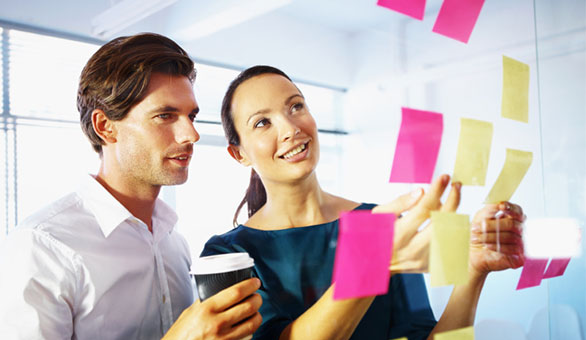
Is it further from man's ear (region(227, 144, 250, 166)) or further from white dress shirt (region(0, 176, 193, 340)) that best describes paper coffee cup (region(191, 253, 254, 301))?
white dress shirt (region(0, 176, 193, 340))

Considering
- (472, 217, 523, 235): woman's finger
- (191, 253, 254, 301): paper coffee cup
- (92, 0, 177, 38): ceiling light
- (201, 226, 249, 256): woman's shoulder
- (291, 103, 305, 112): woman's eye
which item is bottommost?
(191, 253, 254, 301): paper coffee cup

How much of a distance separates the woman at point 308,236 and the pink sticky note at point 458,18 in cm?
17

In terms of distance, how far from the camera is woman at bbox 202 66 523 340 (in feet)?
1.45

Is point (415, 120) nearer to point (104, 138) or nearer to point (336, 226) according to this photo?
point (336, 226)

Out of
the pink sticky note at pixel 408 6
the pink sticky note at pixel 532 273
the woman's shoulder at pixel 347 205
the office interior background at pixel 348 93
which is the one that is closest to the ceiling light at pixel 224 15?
the office interior background at pixel 348 93

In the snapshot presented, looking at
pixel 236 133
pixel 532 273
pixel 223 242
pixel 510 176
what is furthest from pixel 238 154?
pixel 532 273

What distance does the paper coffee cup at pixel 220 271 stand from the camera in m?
0.50

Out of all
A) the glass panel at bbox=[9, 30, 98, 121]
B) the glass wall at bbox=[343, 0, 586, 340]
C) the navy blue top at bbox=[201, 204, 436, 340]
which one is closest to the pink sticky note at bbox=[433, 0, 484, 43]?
the glass wall at bbox=[343, 0, 586, 340]

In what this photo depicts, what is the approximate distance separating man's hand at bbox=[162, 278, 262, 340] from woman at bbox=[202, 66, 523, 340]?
0.03 metres

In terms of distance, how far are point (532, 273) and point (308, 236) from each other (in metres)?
0.35

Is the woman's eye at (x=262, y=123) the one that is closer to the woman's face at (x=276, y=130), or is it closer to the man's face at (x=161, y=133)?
the woman's face at (x=276, y=130)

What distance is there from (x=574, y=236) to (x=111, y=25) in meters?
0.81

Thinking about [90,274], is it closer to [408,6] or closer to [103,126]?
[103,126]

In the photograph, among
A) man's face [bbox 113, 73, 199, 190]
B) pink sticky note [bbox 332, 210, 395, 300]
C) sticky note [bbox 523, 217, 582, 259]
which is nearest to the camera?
pink sticky note [bbox 332, 210, 395, 300]
